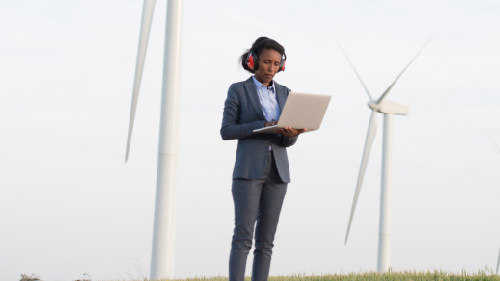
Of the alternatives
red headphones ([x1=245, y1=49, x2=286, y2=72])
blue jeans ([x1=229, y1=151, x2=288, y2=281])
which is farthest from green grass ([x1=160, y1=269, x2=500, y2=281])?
red headphones ([x1=245, y1=49, x2=286, y2=72])

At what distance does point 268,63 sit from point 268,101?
46 centimetres

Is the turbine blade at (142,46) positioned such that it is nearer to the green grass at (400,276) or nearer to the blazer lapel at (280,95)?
the green grass at (400,276)

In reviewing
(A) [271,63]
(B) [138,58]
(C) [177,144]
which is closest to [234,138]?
(A) [271,63]

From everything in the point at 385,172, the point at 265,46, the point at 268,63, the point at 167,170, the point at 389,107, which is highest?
the point at 389,107

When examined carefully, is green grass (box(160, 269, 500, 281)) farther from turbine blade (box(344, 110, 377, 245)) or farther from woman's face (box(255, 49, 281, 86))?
turbine blade (box(344, 110, 377, 245))

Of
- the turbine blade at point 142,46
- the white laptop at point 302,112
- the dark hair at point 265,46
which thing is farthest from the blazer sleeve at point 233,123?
the turbine blade at point 142,46

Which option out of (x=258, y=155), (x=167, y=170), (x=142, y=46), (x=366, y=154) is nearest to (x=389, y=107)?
(x=366, y=154)

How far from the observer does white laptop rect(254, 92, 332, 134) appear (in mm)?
5953

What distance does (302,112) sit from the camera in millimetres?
6062

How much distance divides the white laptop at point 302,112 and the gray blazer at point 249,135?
22 cm

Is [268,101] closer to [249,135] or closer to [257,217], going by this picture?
[249,135]

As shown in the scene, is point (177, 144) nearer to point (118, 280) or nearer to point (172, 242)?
point (172, 242)

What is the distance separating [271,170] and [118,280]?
549 centimetres

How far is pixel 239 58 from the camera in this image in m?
6.89
